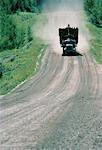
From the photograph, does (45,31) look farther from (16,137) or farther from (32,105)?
(16,137)

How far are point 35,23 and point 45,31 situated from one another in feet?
35.3

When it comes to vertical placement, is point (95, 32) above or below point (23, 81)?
above

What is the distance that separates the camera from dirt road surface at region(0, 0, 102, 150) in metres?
22.9

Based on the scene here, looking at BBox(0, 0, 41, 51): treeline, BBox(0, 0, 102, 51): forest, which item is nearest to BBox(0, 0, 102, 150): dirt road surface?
BBox(0, 0, 41, 51): treeline

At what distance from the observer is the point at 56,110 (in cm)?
3012

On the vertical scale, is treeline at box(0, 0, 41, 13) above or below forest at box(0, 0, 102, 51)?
above

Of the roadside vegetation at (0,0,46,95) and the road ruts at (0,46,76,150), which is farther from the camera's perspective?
the roadside vegetation at (0,0,46,95)

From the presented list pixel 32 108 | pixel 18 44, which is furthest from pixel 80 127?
pixel 18 44

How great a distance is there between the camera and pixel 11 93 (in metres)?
38.1

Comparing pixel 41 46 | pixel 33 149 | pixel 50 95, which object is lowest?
pixel 33 149

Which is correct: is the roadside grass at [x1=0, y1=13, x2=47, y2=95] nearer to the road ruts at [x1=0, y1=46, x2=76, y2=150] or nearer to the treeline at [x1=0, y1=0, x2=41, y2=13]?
the road ruts at [x1=0, y1=46, x2=76, y2=150]

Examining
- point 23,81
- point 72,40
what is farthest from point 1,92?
point 72,40

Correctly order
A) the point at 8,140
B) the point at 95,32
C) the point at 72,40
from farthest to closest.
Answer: the point at 95,32 < the point at 72,40 < the point at 8,140

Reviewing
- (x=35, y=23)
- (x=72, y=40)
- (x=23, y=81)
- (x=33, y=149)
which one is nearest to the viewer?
(x=33, y=149)
